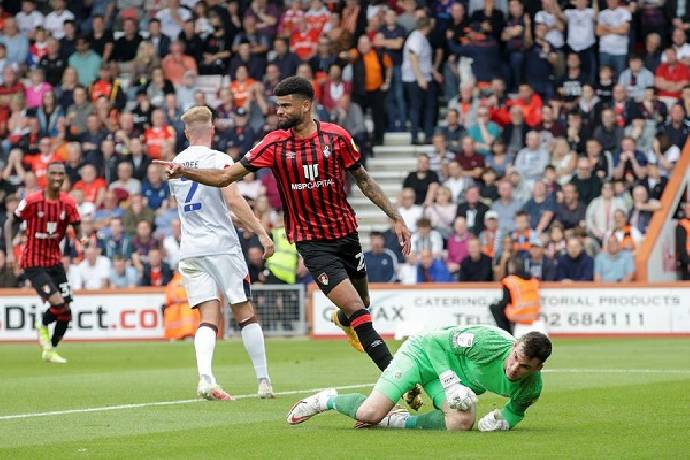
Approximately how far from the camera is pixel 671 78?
29.1 metres

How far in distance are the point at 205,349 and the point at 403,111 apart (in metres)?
18.0

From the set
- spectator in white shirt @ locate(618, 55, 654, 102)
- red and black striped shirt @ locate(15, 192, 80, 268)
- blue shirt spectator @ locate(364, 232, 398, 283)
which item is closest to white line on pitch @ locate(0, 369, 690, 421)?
red and black striped shirt @ locate(15, 192, 80, 268)

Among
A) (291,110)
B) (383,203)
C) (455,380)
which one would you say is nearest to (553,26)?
(383,203)

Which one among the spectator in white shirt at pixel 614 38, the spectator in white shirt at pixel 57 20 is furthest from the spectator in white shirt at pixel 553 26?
the spectator in white shirt at pixel 57 20

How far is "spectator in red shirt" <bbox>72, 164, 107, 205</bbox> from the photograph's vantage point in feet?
98.1

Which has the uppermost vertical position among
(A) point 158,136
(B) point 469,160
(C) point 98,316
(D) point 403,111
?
(D) point 403,111

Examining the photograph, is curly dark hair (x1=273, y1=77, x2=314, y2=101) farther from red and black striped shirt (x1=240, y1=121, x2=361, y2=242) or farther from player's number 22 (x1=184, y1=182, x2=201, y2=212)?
player's number 22 (x1=184, y1=182, x2=201, y2=212)

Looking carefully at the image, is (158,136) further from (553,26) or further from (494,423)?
(494,423)

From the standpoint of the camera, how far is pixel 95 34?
33.5 m

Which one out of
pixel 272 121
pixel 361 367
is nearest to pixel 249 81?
pixel 272 121

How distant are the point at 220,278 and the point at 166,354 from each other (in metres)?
8.71

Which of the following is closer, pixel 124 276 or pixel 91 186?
pixel 124 276

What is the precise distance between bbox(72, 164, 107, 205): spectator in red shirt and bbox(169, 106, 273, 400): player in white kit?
16580mm

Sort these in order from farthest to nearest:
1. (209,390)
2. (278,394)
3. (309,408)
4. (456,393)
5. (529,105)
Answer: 1. (529,105)
2. (278,394)
3. (209,390)
4. (309,408)
5. (456,393)
